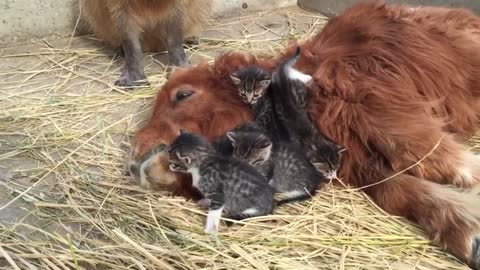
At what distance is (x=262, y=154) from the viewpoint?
2797 mm

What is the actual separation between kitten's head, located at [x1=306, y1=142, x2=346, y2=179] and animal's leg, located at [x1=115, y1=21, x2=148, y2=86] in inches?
76.0

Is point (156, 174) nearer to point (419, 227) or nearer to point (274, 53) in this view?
point (419, 227)

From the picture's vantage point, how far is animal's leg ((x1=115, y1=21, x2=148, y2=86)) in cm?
447

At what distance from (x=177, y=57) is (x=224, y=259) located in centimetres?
246

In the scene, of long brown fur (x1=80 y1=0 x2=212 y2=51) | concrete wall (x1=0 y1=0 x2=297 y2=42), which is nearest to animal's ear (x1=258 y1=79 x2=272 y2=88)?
long brown fur (x1=80 y1=0 x2=212 y2=51)

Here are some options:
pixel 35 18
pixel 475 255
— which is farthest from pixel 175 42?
pixel 475 255

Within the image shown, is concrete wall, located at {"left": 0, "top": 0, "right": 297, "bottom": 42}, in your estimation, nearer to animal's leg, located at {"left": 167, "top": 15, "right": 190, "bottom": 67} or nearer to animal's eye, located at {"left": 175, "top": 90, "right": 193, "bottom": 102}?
animal's leg, located at {"left": 167, "top": 15, "right": 190, "bottom": 67}

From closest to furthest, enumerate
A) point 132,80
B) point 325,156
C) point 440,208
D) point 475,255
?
point 475,255, point 440,208, point 325,156, point 132,80

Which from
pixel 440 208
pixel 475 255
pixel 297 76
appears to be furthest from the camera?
pixel 297 76

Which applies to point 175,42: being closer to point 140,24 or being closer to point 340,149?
point 140,24

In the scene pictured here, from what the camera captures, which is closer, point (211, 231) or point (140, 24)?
point (211, 231)

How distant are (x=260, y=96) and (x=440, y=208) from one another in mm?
929

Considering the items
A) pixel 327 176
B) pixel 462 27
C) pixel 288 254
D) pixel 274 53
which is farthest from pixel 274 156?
pixel 274 53

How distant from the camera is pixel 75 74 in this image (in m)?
4.66
